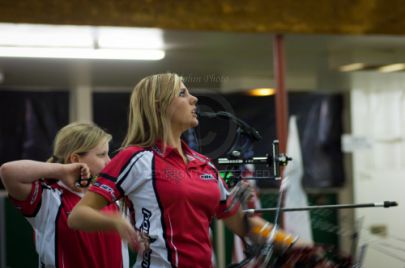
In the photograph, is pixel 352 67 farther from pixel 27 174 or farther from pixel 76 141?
pixel 27 174

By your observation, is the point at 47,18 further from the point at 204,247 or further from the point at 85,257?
the point at 204,247

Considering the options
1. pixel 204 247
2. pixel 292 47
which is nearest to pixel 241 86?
pixel 292 47

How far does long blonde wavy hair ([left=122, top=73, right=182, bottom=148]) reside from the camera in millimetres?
2193

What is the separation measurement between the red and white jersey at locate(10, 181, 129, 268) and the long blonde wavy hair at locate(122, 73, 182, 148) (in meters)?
0.59

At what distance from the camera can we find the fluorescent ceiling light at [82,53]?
443 cm

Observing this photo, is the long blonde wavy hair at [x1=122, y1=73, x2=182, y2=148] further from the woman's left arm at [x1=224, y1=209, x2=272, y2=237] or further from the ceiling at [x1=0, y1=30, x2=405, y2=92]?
the ceiling at [x1=0, y1=30, x2=405, y2=92]

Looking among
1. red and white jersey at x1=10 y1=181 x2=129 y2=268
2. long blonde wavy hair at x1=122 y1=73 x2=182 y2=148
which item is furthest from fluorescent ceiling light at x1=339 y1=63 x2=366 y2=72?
long blonde wavy hair at x1=122 y1=73 x2=182 y2=148

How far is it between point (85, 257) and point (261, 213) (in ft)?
2.42

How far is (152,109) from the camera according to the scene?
2.18 metres

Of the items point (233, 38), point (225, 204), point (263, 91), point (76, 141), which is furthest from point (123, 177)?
point (263, 91)

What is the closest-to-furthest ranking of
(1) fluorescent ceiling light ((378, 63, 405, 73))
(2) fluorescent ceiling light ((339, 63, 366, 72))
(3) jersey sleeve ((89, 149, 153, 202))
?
(3) jersey sleeve ((89, 149, 153, 202))
(2) fluorescent ceiling light ((339, 63, 366, 72))
(1) fluorescent ceiling light ((378, 63, 405, 73))

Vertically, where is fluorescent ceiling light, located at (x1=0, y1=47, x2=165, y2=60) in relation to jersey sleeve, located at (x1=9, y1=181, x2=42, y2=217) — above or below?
above

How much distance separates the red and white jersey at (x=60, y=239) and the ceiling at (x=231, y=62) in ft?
5.22

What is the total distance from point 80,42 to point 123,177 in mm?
2521
